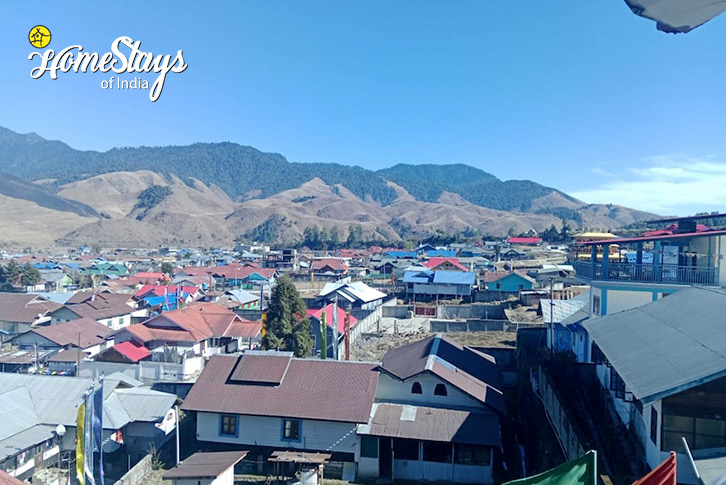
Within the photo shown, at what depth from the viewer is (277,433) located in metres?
13.8

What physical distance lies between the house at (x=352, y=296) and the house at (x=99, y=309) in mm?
12202

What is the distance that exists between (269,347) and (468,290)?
21.8 meters

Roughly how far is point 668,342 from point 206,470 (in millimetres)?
9608

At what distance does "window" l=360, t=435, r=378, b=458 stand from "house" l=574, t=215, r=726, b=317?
738 centimetres

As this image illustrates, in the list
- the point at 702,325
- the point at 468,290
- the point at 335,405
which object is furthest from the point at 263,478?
the point at 468,290

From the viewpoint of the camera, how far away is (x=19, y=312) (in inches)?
1180

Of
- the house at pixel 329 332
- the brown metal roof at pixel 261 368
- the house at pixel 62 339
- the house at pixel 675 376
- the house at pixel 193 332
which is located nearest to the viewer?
the house at pixel 675 376

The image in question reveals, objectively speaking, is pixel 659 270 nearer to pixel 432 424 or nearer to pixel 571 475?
pixel 432 424

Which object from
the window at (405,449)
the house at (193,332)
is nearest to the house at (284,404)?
the window at (405,449)

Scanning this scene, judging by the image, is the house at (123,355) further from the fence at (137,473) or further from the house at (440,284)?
the house at (440,284)

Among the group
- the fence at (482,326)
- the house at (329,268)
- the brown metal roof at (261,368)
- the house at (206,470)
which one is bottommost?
the house at (206,470)

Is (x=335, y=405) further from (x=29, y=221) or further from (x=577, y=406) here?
(x=29, y=221)

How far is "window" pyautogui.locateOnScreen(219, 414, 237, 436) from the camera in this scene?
14070 mm

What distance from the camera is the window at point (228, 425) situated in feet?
46.2
